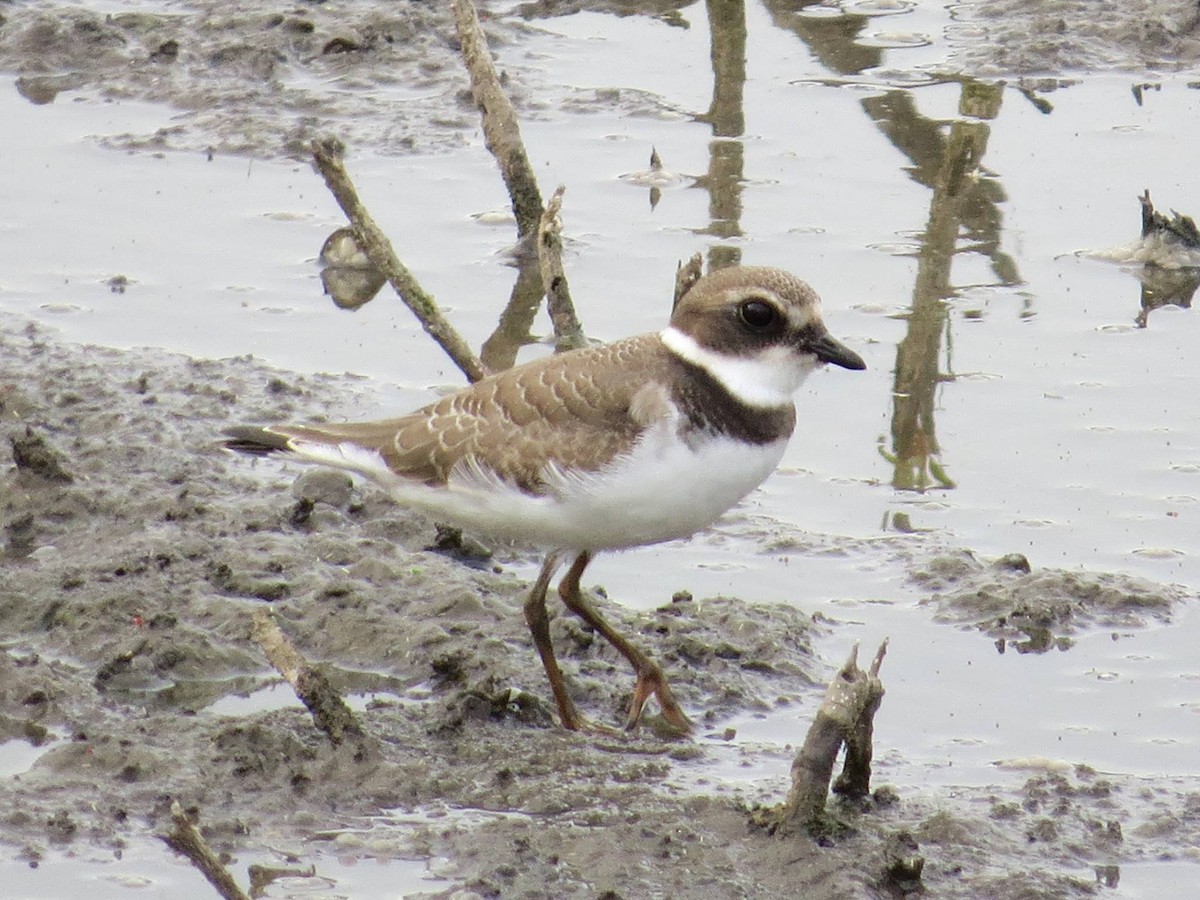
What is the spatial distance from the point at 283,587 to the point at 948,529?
2.43 metres

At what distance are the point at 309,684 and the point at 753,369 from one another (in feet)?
5.21

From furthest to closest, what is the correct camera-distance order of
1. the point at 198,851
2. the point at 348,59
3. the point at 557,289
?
A: 1. the point at 348,59
2. the point at 557,289
3. the point at 198,851

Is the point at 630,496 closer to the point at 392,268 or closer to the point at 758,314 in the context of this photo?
the point at 758,314

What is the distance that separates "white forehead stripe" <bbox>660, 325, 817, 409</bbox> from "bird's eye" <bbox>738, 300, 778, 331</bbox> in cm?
8

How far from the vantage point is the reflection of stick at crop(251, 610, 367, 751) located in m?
5.16

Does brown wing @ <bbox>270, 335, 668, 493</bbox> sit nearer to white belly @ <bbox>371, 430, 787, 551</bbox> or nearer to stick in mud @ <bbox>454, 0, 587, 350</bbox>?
white belly @ <bbox>371, 430, 787, 551</bbox>

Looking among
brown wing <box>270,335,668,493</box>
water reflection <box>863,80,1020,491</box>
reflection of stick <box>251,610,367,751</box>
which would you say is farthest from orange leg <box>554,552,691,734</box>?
water reflection <box>863,80,1020,491</box>

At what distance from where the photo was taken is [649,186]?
9.76 meters

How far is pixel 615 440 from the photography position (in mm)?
5484

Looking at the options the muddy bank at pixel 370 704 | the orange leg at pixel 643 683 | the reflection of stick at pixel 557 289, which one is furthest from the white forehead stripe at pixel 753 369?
the reflection of stick at pixel 557 289

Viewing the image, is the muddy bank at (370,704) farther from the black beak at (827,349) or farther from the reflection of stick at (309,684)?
the black beak at (827,349)

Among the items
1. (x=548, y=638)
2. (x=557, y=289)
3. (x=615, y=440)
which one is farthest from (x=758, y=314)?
(x=557, y=289)

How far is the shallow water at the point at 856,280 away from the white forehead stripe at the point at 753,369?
107 centimetres

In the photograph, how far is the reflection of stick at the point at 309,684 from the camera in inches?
203
